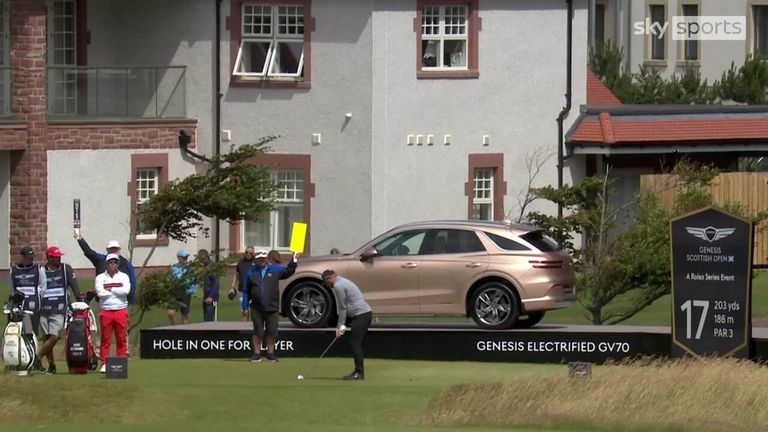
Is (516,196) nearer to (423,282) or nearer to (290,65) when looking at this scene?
(290,65)

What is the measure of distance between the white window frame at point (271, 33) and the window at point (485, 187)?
4.10 m

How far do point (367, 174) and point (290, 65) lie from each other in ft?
9.10

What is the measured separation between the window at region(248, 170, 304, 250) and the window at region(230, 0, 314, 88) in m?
1.95

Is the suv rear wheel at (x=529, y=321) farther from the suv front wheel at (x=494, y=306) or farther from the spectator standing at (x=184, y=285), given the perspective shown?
the spectator standing at (x=184, y=285)

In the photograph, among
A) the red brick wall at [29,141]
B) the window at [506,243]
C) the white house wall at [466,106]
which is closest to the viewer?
the window at [506,243]

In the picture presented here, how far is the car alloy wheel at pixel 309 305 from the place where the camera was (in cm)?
2588

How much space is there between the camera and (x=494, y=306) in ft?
83.1

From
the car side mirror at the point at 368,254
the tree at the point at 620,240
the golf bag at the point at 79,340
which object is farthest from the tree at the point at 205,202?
the golf bag at the point at 79,340

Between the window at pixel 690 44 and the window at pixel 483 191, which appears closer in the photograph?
the window at pixel 483 191

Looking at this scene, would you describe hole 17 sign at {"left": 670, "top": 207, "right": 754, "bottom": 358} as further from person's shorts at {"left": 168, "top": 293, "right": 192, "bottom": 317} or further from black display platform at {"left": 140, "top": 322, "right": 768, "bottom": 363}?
person's shorts at {"left": 168, "top": 293, "right": 192, "bottom": 317}

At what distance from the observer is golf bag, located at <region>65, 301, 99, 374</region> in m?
23.3

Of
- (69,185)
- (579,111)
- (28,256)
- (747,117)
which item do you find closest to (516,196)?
(579,111)

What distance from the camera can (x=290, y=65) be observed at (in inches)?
1491

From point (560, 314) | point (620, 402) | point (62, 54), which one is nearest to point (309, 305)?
point (620, 402)
